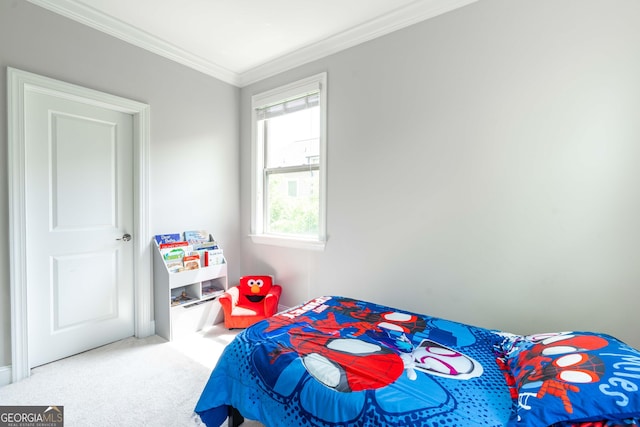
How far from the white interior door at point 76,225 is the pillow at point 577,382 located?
304 cm

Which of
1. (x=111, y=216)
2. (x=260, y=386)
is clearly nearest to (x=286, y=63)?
(x=111, y=216)

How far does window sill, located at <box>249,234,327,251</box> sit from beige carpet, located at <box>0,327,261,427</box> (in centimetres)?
116

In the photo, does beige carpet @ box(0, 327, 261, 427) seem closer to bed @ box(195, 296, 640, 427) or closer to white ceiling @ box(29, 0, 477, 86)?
bed @ box(195, 296, 640, 427)

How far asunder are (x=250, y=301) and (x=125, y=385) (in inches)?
50.6

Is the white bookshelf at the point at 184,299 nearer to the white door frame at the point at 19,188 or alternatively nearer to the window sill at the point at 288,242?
the window sill at the point at 288,242

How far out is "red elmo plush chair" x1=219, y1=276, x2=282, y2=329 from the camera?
287cm

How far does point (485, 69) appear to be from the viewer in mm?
2029

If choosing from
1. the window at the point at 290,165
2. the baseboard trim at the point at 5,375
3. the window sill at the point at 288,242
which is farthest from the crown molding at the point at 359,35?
the baseboard trim at the point at 5,375

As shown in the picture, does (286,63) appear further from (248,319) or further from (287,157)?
(248,319)

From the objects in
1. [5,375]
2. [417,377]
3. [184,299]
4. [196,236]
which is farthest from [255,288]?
[417,377]

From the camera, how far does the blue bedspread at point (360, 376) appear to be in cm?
113

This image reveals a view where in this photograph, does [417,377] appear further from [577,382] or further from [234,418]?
[234,418]

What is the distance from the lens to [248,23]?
2.46 meters

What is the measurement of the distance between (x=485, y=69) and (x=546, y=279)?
1.47 metres
